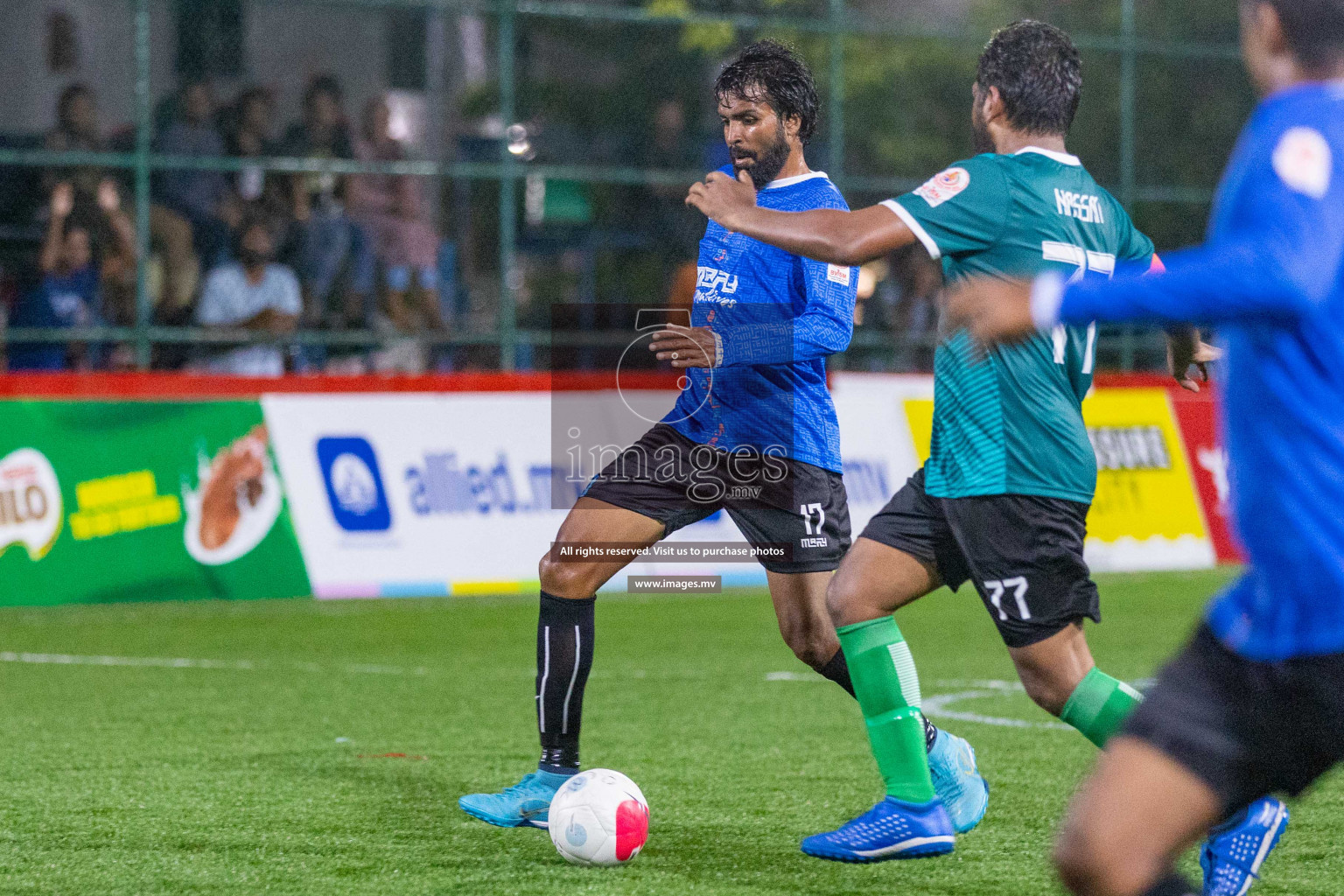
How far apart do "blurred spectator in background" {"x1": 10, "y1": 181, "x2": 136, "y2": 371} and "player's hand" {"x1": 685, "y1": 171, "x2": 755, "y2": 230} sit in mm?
9416

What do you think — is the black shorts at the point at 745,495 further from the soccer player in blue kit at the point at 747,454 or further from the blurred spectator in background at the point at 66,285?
the blurred spectator in background at the point at 66,285

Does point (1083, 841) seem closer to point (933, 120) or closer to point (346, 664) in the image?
point (346, 664)

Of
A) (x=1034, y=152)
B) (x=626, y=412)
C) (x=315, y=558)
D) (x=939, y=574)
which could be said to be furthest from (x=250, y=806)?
(x=626, y=412)

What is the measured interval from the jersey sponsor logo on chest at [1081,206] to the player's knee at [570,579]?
1740 millimetres

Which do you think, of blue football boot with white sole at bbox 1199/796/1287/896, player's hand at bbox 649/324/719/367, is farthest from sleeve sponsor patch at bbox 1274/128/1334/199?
player's hand at bbox 649/324/719/367

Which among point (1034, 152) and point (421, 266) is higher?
point (1034, 152)

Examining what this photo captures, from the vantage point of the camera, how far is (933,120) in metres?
22.0

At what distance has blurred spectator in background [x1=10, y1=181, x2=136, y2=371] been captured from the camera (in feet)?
41.0

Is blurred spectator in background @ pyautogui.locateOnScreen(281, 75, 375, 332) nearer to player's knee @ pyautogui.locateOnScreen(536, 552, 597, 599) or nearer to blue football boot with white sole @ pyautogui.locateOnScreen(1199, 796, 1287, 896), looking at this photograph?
Answer: player's knee @ pyautogui.locateOnScreen(536, 552, 597, 599)

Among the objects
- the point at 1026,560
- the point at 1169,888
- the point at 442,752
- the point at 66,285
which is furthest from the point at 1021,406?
the point at 66,285

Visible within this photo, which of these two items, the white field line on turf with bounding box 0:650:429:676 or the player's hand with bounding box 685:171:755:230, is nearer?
the player's hand with bounding box 685:171:755:230

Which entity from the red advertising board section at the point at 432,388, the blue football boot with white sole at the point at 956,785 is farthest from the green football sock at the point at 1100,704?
the red advertising board section at the point at 432,388

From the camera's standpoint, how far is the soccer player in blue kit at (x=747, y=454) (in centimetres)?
503

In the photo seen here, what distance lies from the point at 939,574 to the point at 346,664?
16.1 ft
